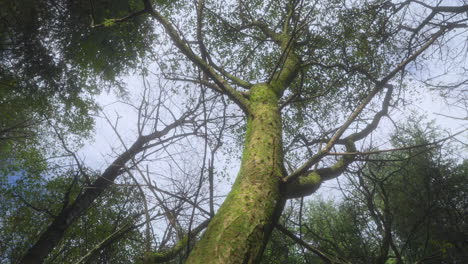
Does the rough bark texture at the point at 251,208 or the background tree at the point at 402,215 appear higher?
the background tree at the point at 402,215

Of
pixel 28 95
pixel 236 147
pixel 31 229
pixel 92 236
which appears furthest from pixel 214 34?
pixel 31 229

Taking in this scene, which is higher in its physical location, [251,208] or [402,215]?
[402,215]

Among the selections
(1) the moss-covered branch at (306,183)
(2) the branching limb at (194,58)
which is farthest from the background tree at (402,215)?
(2) the branching limb at (194,58)

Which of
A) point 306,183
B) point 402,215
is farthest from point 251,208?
point 402,215

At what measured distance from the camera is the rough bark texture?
105 centimetres

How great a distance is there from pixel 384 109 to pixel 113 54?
301 inches

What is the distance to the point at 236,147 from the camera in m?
6.75

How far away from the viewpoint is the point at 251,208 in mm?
1272

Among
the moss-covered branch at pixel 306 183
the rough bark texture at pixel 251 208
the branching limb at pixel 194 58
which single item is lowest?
the rough bark texture at pixel 251 208

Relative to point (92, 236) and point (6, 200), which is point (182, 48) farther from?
point (6, 200)

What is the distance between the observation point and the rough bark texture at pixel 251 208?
105 centimetres

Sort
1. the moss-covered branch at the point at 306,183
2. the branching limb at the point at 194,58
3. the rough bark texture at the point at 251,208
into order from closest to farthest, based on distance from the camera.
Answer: the rough bark texture at the point at 251,208 → the moss-covered branch at the point at 306,183 → the branching limb at the point at 194,58

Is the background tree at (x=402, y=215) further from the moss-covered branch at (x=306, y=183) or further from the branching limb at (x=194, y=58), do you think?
the branching limb at (x=194, y=58)

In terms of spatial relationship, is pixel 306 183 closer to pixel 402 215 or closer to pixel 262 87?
pixel 262 87
